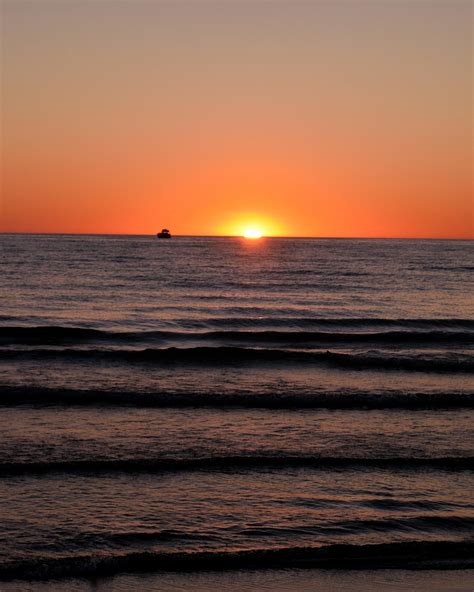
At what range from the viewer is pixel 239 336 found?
25.4 meters

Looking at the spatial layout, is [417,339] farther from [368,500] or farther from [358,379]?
[368,500]

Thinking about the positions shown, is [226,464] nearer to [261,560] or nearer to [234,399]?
[261,560]

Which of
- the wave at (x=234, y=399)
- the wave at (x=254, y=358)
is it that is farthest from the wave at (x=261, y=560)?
the wave at (x=254, y=358)

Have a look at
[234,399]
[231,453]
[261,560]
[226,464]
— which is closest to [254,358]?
[234,399]

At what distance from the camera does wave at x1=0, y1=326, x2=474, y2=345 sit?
24219mm

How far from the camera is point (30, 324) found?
88.3ft

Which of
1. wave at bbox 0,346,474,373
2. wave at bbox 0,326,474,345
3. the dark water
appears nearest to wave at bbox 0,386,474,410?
the dark water

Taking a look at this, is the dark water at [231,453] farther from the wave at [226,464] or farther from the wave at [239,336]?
the wave at [239,336]

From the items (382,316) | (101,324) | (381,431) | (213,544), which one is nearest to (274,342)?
(101,324)

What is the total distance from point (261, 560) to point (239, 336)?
18.3 meters

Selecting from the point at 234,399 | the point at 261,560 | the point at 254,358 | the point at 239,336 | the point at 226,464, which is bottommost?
the point at 261,560

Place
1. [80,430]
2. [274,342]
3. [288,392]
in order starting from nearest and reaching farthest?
[80,430], [288,392], [274,342]

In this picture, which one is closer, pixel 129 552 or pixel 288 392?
pixel 129 552

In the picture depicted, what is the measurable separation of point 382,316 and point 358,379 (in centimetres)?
1573
